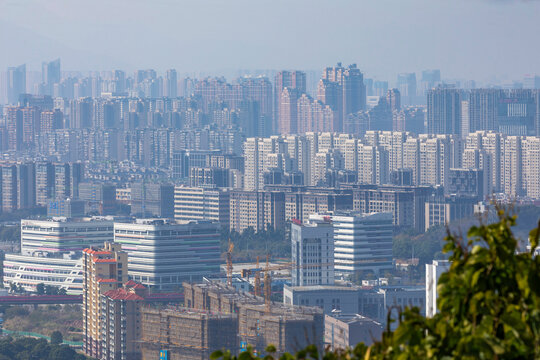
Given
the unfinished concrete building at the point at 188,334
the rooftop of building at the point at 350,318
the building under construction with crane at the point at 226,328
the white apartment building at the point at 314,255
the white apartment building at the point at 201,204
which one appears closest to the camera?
the building under construction with crane at the point at 226,328

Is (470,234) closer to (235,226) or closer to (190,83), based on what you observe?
(235,226)

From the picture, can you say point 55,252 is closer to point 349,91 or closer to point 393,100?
point 349,91

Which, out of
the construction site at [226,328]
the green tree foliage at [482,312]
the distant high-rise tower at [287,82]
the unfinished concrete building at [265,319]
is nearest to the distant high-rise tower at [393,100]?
the distant high-rise tower at [287,82]

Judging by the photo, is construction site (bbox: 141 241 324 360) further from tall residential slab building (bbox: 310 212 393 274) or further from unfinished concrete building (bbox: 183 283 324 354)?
tall residential slab building (bbox: 310 212 393 274)

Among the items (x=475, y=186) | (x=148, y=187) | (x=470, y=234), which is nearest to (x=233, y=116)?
(x=148, y=187)

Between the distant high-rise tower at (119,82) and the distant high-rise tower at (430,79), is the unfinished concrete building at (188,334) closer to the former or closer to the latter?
the distant high-rise tower at (119,82)

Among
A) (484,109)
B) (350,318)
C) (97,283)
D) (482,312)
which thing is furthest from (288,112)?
(482,312)
